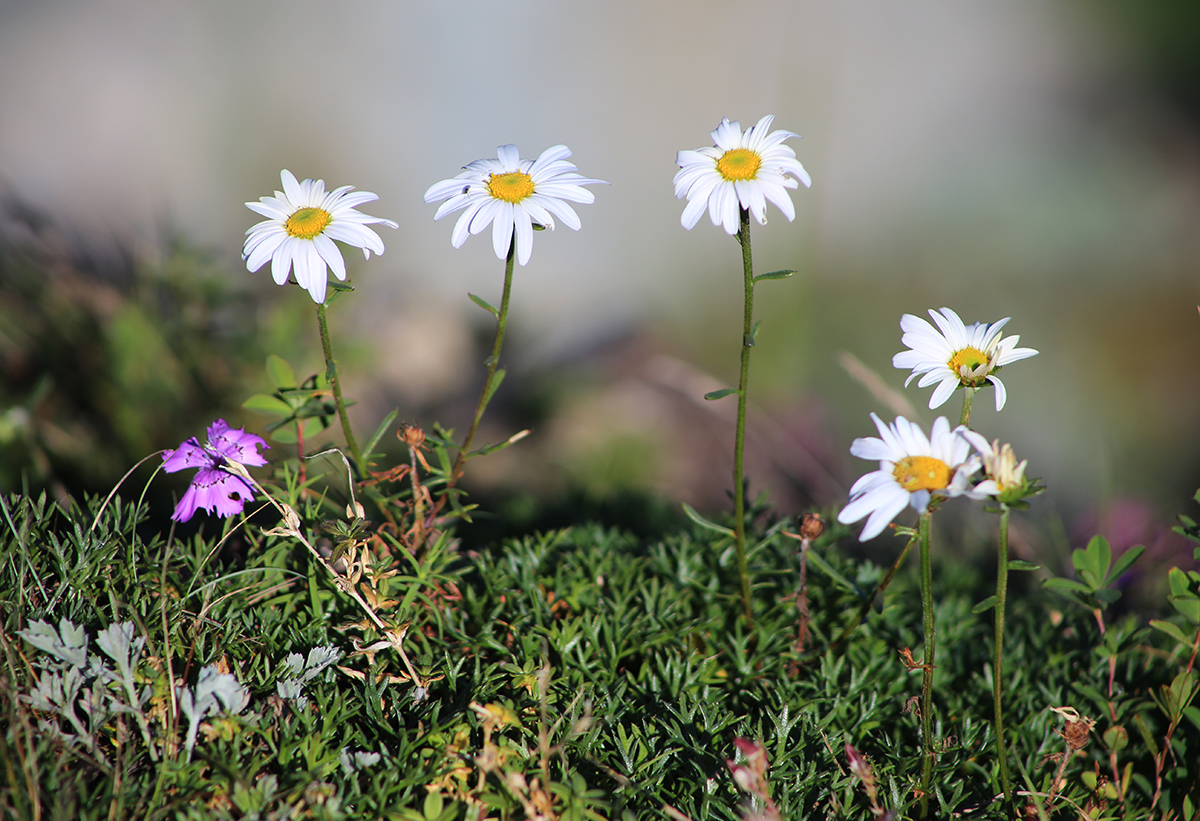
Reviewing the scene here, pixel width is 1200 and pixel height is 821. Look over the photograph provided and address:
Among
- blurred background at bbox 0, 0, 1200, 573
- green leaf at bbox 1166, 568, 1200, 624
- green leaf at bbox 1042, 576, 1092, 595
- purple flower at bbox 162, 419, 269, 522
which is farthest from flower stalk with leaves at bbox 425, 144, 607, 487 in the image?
blurred background at bbox 0, 0, 1200, 573

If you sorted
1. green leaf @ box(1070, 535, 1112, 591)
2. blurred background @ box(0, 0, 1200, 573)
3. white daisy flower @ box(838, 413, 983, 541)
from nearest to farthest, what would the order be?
white daisy flower @ box(838, 413, 983, 541), green leaf @ box(1070, 535, 1112, 591), blurred background @ box(0, 0, 1200, 573)

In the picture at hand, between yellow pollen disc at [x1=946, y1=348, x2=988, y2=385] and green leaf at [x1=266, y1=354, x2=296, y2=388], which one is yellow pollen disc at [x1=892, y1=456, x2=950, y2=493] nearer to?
yellow pollen disc at [x1=946, y1=348, x2=988, y2=385]

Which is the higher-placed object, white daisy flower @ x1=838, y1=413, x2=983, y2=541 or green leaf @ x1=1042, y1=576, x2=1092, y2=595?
white daisy flower @ x1=838, y1=413, x2=983, y2=541

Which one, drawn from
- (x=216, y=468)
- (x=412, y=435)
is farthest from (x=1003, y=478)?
(x=216, y=468)

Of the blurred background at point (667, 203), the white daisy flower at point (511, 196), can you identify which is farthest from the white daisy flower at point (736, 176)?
the blurred background at point (667, 203)

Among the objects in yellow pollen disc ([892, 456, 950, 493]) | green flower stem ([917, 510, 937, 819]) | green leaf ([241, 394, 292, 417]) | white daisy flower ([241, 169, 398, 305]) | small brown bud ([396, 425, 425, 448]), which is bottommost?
green flower stem ([917, 510, 937, 819])

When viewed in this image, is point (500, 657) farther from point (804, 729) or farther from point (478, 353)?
point (478, 353)

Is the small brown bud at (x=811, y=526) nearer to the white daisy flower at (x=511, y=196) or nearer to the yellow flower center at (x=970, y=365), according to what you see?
the yellow flower center at (x=970, y=365)

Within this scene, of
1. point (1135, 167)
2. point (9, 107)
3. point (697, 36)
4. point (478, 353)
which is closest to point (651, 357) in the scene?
point (478, 353)
